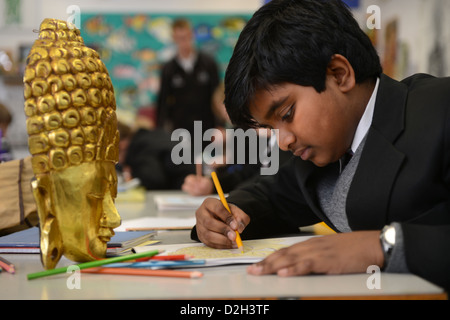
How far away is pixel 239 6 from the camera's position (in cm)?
595

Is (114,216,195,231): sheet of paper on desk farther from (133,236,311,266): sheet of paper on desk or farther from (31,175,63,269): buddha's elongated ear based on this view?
(31,175,63,269): buddha's elongated ear

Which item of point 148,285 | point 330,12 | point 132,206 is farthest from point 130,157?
point 148,285

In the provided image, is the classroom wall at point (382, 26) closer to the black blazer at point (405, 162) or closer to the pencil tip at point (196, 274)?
the black blazer at point (405, 162)

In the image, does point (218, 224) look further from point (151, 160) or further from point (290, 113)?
point (151, 160)

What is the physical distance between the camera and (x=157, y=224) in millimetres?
1419

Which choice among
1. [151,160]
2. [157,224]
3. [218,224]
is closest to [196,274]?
[218,224]

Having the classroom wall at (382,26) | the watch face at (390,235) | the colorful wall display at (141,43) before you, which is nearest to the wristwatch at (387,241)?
the watch face at (390,235)

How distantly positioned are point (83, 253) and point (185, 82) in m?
4.92

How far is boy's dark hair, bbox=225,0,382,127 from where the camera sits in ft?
3.26

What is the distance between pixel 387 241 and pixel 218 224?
1.23ft

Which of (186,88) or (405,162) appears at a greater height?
(186,88)

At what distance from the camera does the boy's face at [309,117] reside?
1.00 m

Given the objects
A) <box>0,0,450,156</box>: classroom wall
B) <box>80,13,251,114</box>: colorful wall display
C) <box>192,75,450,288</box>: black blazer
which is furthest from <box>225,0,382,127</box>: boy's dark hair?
<box>80,13,251,114</box>: colorful wall display

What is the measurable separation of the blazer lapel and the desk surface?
21cm
